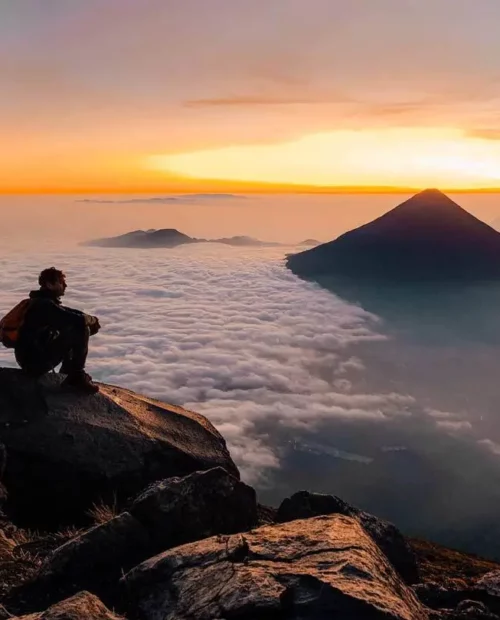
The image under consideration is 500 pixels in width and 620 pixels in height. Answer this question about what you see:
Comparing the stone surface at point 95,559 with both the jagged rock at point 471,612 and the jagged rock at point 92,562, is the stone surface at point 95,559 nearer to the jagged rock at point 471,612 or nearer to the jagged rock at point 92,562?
the jagged rock at point 92,562

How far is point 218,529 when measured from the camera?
828 centimetres

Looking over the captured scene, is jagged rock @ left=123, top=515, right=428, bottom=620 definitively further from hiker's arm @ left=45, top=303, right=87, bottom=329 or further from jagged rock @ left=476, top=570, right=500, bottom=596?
hiker's arm @ left=45, top=303, right=87, bottom=329

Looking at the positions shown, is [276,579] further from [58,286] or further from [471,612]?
[58,286]

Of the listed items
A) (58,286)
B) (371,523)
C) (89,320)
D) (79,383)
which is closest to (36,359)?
(79,383)

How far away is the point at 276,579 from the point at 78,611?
67.2 inches

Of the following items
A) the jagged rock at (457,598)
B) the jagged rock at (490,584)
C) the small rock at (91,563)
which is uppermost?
the small rock at (91,563)

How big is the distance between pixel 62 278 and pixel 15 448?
3324 mm

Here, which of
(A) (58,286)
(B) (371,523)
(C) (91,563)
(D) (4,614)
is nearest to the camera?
(D) (4,614)

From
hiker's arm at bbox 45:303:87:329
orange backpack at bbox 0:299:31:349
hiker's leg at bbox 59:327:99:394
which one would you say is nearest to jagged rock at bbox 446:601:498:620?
hiker's leg at bbox 59:327:99:394

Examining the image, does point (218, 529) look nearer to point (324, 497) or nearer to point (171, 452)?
point (324, 497)

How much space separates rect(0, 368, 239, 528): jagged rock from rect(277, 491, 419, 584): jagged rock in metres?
2.72

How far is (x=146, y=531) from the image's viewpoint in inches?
300

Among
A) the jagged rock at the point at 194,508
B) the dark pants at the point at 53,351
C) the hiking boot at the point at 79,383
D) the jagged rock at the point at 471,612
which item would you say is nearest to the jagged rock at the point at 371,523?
the jagged rock at the point at 194,508

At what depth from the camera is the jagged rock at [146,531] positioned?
672cm
